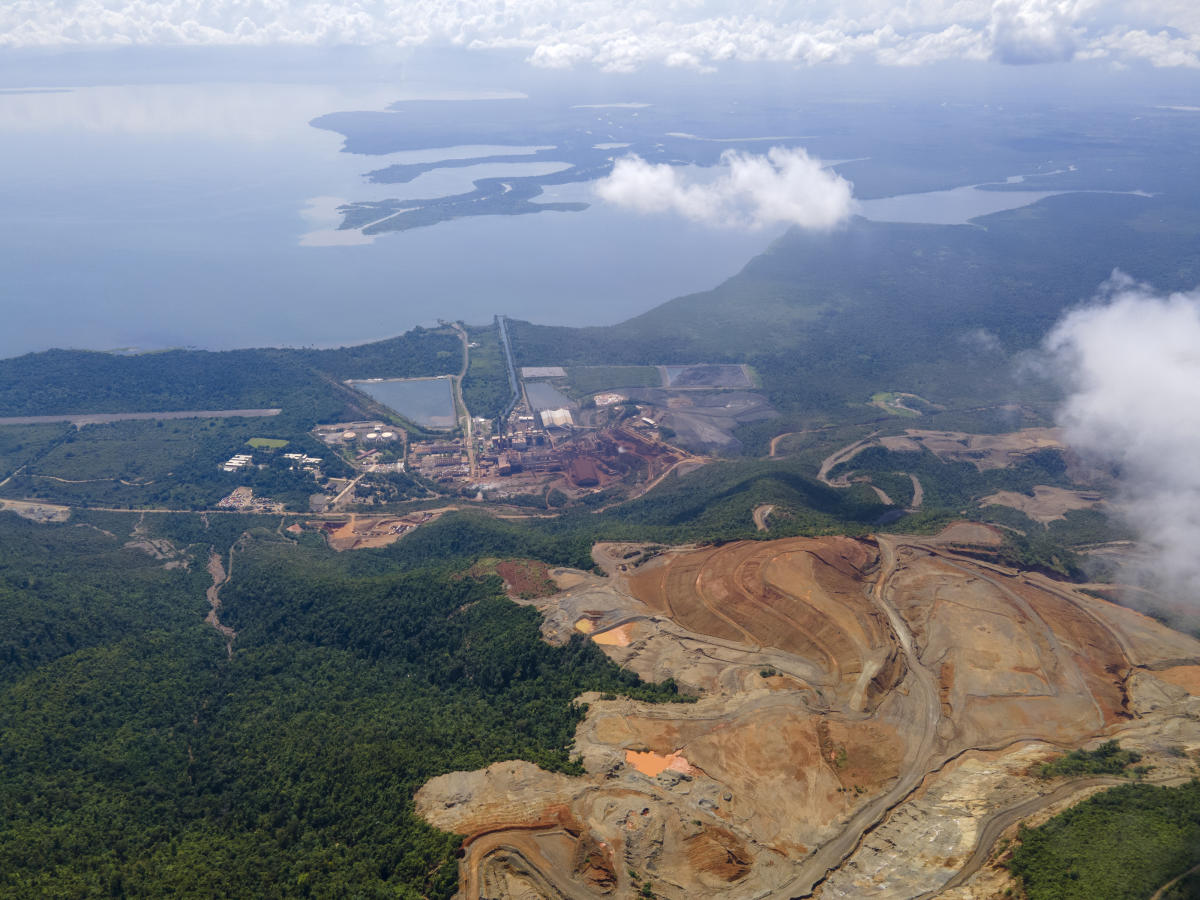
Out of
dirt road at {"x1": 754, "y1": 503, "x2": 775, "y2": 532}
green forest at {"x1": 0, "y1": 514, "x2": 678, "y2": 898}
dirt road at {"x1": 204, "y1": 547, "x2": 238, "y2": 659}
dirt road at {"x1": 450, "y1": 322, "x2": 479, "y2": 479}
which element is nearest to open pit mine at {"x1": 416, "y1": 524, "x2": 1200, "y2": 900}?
green forest at {"x1": 0, "y1": 514, "x2": 678, "y2": 898}

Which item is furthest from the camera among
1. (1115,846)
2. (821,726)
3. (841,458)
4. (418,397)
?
(418,397)

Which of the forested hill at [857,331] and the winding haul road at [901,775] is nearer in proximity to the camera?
the winding haul road at [901,775]

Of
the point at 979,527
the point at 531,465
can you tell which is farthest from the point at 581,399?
the point at 979,527

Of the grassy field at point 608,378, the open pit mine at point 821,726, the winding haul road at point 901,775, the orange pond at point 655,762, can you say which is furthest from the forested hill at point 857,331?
the orange pond at point 655,762

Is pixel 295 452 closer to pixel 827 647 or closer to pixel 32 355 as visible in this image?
pixel 32 355

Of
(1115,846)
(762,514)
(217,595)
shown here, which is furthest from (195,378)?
(1115,846)

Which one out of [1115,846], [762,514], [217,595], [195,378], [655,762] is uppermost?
[195,378]

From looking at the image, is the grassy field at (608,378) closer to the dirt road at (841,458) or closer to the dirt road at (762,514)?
the dirt road at (841,458)

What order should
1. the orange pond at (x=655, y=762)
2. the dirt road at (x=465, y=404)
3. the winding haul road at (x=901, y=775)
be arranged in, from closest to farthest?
the winding haul road at (x=901, y=775), the orange pond at (x=655, y=762), the dirt road at (x=465, y=404)

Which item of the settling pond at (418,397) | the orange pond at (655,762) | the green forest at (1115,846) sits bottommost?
the orange pond at (655,762)

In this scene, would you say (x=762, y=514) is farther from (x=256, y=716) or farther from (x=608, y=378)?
(x=608, y=378)
